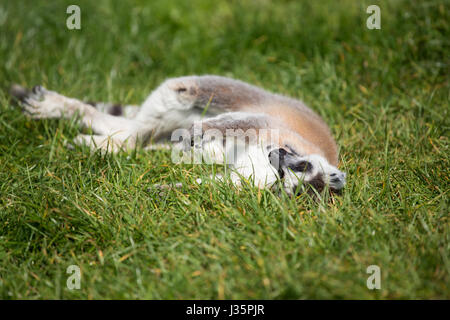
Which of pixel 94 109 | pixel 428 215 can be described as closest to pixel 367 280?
pixel 428 215

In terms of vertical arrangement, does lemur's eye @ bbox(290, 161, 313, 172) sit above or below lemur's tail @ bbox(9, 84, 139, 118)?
below

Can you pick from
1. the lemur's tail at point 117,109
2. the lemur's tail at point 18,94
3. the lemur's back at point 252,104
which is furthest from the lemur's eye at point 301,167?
the lemur's tail at point 18,94

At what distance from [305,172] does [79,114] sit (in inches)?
90.8

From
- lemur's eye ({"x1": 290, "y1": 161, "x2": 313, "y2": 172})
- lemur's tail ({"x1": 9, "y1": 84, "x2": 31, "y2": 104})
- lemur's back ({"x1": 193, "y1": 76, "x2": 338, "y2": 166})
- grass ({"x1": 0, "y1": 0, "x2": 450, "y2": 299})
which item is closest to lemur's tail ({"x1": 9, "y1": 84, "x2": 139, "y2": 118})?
lemur's tail ({"x1": 9, "y1": 84, "x2": 31, "y2": 104})

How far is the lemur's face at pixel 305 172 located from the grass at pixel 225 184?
5.7 inches

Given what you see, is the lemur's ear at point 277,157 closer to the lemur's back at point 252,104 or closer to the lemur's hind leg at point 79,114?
the lemur's back at point 252,104

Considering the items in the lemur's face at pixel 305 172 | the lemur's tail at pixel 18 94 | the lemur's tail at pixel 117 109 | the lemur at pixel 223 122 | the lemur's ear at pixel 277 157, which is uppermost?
the lemur's tail at pixel 18 94

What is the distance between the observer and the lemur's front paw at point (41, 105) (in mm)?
Answer: 4004

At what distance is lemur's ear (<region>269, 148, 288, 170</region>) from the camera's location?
3119 mm

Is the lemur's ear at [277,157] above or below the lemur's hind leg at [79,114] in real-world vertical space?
below

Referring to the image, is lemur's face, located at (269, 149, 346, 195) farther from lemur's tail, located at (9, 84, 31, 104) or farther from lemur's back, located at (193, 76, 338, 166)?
lemur's tail, located at (9, 84, 31, 104)

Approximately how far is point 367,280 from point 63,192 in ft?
6.86
